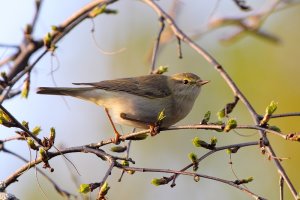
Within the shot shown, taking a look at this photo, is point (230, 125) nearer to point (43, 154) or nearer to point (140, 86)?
point (43, 154)

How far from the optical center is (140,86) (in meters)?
5.59

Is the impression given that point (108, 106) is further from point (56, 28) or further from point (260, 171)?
point (260, 171)

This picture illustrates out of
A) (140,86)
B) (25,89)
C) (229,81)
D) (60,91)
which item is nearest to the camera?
(229,81)

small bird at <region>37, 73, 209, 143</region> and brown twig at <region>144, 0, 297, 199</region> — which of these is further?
small bird at <region>37, 73, 209, 143</region>

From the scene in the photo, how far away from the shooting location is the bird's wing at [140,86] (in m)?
5.42

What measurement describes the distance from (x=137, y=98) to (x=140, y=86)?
0.70 feet

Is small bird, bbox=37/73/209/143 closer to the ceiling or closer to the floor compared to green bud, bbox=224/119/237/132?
closer to the ceiling

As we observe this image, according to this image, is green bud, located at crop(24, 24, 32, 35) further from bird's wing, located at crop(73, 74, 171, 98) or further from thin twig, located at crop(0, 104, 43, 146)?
thin twig, located at crop(0, 104, 43, 146)

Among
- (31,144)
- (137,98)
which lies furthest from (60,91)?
(31,144)

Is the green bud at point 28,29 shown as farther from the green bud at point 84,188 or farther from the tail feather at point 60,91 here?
the green bud at point 84,188

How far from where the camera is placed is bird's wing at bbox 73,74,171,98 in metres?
5.42

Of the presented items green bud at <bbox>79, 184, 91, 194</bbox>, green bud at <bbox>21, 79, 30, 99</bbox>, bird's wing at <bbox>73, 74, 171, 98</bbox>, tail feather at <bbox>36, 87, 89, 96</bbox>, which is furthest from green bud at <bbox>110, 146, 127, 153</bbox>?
bird's wing at <bbox>73, 74, 171, 98</bbox>

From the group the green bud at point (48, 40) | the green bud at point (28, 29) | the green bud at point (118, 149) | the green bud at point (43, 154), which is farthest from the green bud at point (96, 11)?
the green bud at point (43, 154)

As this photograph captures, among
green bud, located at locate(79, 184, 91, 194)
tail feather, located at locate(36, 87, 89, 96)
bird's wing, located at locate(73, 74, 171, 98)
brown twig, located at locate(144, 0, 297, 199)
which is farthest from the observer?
bird's wing, located at locate(73, 74, 171, 98)
